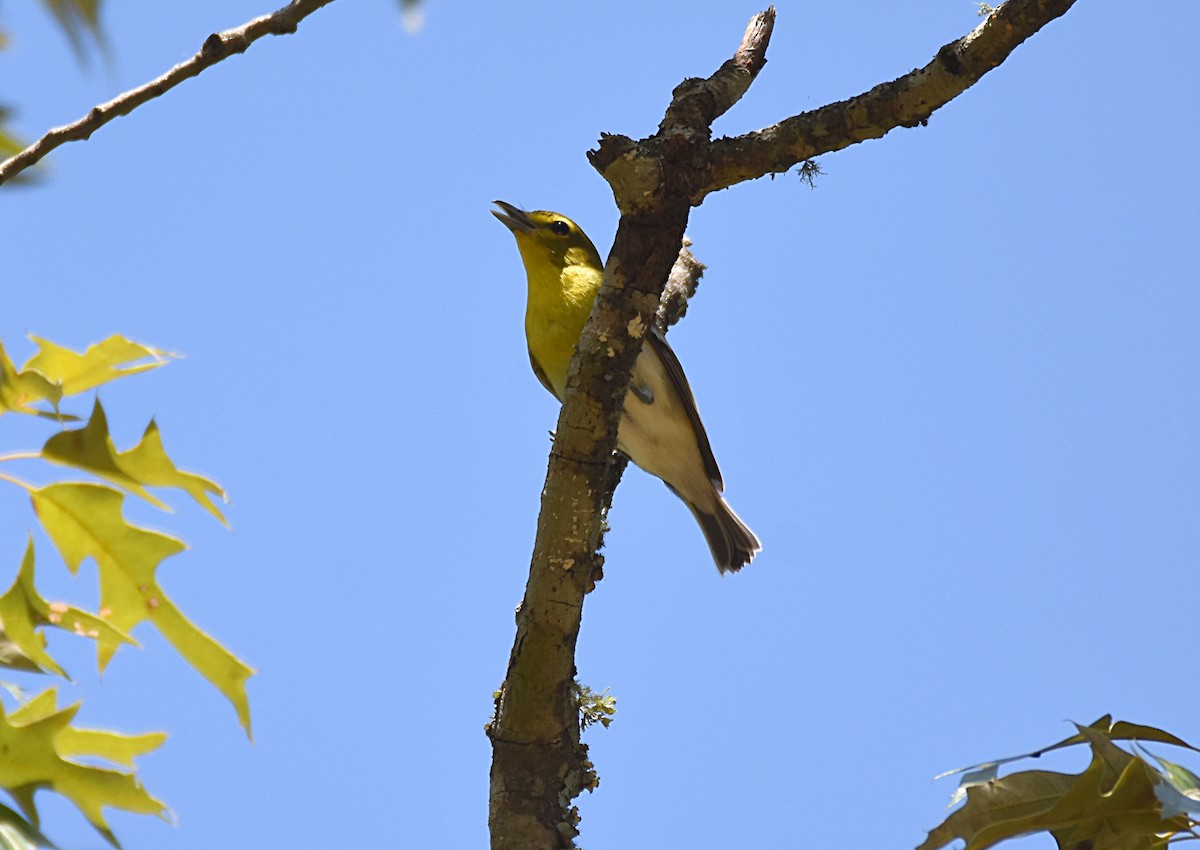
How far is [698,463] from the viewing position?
6480 mm

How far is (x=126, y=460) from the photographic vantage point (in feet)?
6.93

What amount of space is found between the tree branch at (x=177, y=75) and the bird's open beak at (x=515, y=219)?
459cm

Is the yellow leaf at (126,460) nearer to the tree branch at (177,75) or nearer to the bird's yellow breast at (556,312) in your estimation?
the tree branch at (177,75)

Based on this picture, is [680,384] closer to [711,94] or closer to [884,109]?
[711,94]

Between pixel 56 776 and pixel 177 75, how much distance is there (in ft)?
3.56

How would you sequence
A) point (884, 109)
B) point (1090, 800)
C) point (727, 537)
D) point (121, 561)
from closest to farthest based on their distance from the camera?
1. point (121, 561)
2. point (1090, 800)
3. point (884, 109)
4. point (727, 537)

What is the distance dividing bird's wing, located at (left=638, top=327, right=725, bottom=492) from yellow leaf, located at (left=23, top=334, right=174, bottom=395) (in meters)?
3.67

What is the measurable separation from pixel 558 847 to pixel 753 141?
2054mm

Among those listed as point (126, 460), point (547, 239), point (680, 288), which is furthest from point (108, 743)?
point (547, 239)

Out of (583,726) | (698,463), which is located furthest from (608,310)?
(698,463)

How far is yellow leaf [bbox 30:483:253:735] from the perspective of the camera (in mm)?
2119

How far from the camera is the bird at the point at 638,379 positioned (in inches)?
239

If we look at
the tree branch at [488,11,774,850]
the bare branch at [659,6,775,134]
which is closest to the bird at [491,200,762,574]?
the bare branch at [659,6,775,134]

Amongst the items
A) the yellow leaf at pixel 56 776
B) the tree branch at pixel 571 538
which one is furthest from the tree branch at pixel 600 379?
the yellow leaf at pixel 56 776
